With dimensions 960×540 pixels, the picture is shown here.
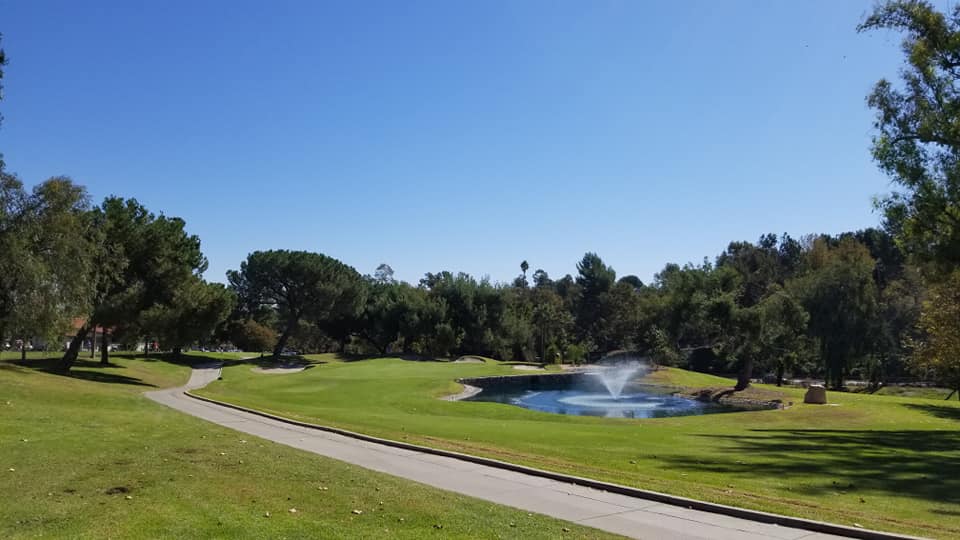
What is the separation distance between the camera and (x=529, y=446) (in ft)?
54.9

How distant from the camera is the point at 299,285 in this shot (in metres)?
80.8

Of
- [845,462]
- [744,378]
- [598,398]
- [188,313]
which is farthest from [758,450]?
[188,313]

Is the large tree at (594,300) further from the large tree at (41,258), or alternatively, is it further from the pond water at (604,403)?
the large tree at (41,258)

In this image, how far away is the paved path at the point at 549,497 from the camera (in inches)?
346

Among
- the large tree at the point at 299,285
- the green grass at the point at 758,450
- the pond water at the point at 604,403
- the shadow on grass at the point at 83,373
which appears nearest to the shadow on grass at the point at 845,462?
the green grass at the point at 758,450

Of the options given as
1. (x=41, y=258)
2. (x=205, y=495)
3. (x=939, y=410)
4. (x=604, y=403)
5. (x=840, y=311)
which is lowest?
(x=604, y=403)

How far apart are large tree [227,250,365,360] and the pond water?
3328 centimetres

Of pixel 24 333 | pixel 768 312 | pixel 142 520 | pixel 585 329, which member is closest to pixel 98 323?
pixel 24 333

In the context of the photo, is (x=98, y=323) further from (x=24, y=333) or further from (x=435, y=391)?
(x=435, y=391)

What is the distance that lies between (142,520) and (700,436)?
18272 mm

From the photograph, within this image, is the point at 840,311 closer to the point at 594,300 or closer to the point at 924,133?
the point at 924,133

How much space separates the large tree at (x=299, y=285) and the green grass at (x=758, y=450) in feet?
141

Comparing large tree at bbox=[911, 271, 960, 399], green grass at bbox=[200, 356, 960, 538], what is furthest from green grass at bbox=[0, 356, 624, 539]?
large tree at bbox=[911, 271, 960, 399]

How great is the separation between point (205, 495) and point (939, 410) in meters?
40.9
